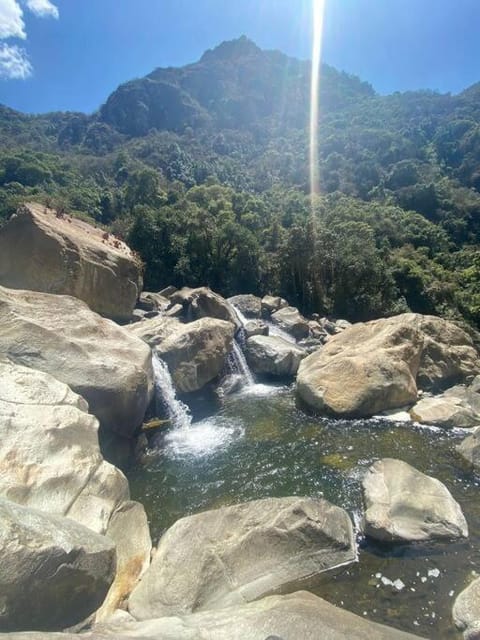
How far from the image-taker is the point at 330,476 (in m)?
11.2

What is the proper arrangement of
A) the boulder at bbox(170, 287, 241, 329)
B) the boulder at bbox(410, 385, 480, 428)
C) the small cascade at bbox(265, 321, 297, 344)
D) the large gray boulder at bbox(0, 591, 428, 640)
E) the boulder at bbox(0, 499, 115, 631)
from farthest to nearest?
1. the small cascade at bbox(265, 321, 297, 344)
2. the boulder at bbox(170, 287, 241, 329)
3. the boulder at bbox(410, 385, 480, 428)
4. the large gray boulder at bbox(0, 591, 428, 640)
5. the boulder at bbox(0, 499, 115, 631)

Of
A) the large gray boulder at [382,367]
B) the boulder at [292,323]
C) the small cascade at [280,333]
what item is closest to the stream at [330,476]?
the large gray boulder at [382,367]

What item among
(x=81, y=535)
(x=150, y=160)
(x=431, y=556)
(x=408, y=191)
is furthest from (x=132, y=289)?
(x=150, y=160)

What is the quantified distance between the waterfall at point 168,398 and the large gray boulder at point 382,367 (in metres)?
5.04

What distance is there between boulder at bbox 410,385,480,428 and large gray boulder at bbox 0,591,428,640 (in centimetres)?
960

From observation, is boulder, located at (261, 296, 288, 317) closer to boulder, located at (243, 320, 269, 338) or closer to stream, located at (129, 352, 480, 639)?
boulder, located at (243, 320, 269, 338)

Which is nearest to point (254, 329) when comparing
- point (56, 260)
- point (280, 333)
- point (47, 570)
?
point (280, 333)

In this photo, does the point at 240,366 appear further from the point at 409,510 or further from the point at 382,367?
the point at 409,510

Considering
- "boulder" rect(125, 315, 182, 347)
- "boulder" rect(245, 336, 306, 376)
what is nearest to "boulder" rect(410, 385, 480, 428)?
"boulder" rect(245, 336, 306, 376)

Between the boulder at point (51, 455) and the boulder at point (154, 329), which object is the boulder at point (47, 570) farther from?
the boulder at point (154, 329)

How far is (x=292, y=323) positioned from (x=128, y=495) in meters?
20.4

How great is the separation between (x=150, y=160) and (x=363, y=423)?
12399 cm

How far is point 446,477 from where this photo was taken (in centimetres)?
1079

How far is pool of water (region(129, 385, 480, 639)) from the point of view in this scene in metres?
7.05
